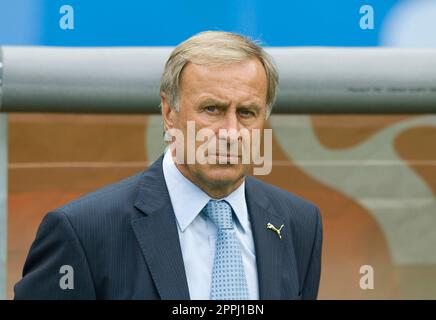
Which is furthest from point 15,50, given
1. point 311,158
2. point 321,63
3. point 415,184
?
point 415,184

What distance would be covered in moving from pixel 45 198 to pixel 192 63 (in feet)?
7.26

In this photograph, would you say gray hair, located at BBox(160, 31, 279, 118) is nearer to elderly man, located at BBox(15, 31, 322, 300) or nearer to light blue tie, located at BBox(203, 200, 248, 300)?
elderly man, located at BBox(15, 31, 322, 300)

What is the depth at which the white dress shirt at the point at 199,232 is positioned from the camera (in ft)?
6.11

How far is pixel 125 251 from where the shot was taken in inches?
73.0

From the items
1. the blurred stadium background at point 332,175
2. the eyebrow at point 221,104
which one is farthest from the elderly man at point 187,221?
the blurred stadium background at point 332,175

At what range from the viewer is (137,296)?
1.82 m

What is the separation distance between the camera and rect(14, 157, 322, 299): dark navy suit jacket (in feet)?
Result: 6.01

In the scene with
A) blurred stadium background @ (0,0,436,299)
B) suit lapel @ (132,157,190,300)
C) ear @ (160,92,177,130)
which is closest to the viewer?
suit lapel @ (132,157,190,300)

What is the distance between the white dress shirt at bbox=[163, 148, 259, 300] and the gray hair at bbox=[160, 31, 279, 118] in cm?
16

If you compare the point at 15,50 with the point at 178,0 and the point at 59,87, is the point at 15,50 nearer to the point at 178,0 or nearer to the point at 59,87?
the point at 59,87

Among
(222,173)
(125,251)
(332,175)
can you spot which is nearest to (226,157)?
(222,173)

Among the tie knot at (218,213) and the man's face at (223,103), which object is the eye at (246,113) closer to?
the man's face at (223,103)

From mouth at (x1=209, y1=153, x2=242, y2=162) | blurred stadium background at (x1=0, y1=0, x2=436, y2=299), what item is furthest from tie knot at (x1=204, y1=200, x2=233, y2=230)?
blurred stadium background at (x1=0, y1=0, x2=436, y2=299)

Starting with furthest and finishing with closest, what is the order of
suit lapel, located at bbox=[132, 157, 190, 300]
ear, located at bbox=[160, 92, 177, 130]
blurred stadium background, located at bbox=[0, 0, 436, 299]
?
blurred stadium background, located at bbox=[0, 0, 436, 299] → ear, located at bbox=[160, 92, 177, 130] → suit lapel, located at bbox=[132, 157, 190, 300]
